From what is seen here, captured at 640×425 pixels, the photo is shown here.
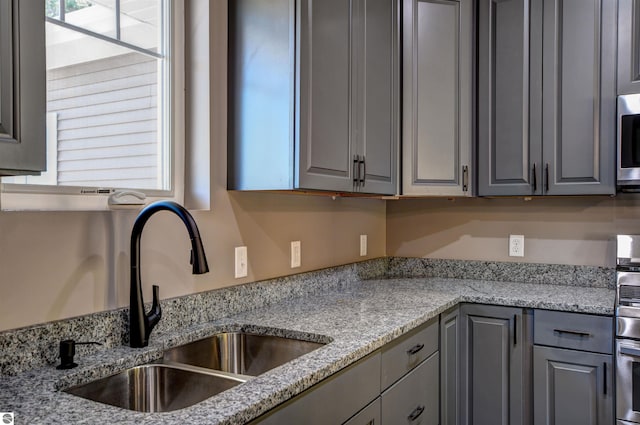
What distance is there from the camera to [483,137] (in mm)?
2570

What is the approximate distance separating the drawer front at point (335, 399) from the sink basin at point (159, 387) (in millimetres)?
161

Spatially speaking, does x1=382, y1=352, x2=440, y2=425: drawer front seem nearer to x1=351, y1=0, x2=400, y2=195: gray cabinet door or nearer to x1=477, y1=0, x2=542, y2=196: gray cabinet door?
x1=351, y1=0, x2=400, y2=195: gray cabinet door

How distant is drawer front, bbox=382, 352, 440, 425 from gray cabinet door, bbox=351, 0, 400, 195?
78cm

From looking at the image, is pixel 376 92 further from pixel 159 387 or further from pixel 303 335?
pixel 159 387

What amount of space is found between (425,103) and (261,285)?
4.16 feet

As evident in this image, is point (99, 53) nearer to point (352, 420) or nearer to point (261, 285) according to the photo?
point (261, 285)

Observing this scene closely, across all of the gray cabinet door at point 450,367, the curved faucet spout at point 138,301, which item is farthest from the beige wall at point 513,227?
the curved faucet spout at point 138,301

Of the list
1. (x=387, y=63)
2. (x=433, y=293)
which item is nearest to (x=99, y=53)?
(x=387, y=63)

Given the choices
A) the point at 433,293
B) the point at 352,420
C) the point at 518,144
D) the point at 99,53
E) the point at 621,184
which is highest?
the point at 99,53

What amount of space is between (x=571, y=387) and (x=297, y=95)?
1.69 m

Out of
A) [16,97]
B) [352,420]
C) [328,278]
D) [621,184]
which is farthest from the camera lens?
[328,278]

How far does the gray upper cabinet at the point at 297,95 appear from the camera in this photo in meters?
1.73

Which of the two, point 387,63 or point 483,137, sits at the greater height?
point 387,63

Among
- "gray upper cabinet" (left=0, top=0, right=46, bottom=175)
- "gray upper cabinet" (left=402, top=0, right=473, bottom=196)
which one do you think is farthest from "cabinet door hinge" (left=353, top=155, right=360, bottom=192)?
"gray upper cabinet" (left=0, top=0, right=46, bottom=175)
